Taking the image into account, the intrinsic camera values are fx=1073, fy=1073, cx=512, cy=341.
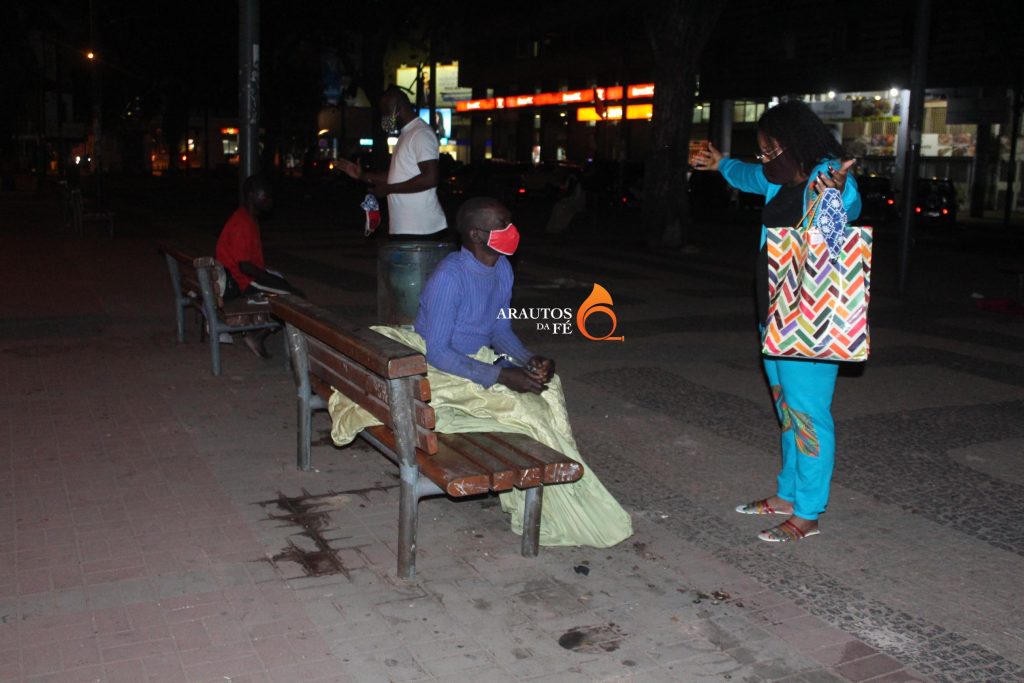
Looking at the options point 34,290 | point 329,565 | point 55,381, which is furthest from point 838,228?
point 34,290

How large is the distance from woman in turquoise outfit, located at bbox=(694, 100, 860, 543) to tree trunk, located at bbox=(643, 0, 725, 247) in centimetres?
1503

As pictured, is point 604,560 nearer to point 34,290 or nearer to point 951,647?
point 951,647

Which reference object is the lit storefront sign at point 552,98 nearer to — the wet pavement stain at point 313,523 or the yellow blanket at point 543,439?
the wet pavement stain at point 313,523

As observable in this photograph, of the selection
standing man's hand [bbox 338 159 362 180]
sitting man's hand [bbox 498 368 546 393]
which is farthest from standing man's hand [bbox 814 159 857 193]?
standing man's hand [bbox 338 159 362 180]

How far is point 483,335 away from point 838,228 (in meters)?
1.78

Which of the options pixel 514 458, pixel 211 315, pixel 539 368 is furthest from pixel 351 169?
pixel 514 458

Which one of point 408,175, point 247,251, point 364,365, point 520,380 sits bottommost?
point 520,380

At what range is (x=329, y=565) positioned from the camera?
4.74 meters

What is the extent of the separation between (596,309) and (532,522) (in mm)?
7463

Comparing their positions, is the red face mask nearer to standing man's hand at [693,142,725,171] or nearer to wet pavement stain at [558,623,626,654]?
standing man's hand at [693,142,725,171]

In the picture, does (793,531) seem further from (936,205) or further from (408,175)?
(936,205)

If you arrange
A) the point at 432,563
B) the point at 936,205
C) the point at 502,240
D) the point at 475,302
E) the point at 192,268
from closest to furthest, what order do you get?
the point at 432,563
the point at 502,240
the point at 475,302
the point at 192,268
the point at 936,205

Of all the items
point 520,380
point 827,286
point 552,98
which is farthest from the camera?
point 552,98

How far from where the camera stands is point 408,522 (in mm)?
4551
